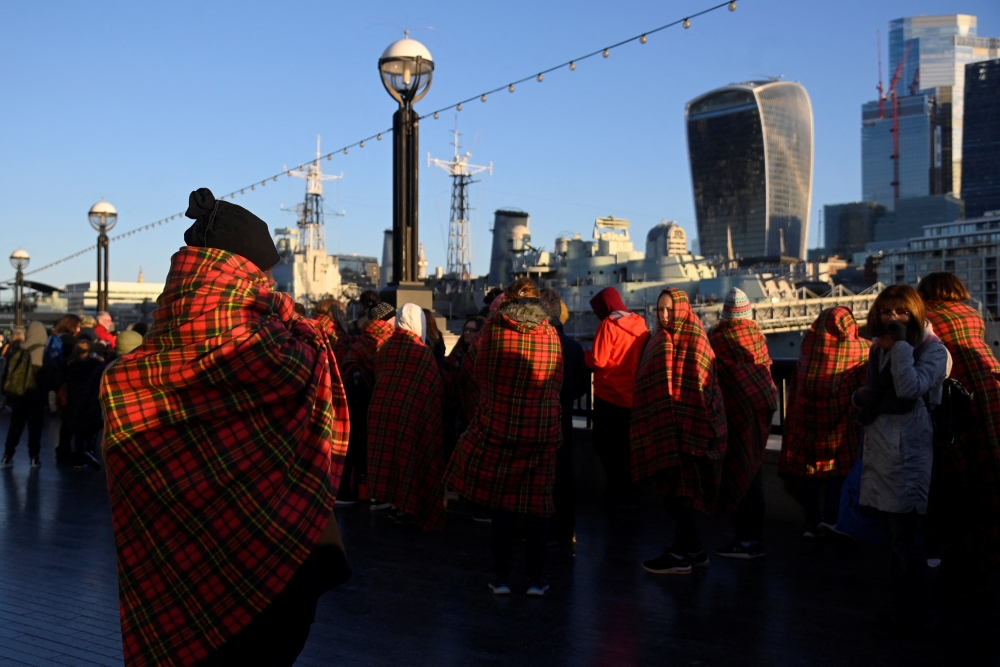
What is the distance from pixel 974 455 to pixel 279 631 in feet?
11.2

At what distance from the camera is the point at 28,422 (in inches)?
372

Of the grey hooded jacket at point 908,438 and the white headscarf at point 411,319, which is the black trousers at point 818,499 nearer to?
the grey hooded jacket at point 908,438

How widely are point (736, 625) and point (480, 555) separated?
1886 mm

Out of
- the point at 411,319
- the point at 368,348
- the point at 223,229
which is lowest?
the point at 368,348

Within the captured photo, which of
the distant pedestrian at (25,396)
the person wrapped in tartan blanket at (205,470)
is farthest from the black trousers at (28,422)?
the person wrapped in tartan blanket at (205,470)

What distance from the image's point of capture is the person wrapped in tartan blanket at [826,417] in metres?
6.00

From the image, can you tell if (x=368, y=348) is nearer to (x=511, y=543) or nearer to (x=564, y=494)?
(x=564, y=494)

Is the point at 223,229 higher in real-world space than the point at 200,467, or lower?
higher

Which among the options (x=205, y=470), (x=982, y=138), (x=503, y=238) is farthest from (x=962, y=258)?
(x=205, y=470)

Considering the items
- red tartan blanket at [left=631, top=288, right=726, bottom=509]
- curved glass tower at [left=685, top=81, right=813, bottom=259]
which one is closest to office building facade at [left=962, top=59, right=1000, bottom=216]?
curved glass tower at [left=685, top=81, right=813, bottom=259]

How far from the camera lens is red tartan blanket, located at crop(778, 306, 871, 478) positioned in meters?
6.00

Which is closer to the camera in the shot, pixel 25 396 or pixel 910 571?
pixel 910 571

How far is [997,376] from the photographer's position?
438cm

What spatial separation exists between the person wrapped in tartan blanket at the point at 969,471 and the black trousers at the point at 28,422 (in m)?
8.57
